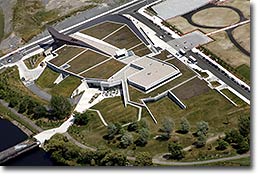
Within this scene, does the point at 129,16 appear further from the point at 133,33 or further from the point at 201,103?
the point at 201,103

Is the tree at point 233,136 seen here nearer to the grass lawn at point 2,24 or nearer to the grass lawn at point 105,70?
the grass lawn at point 105,70

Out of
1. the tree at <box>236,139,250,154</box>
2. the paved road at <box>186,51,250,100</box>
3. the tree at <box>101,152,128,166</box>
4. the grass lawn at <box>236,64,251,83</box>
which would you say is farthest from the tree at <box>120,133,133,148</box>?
the grass lawn at <box>236,64,251,83</box>

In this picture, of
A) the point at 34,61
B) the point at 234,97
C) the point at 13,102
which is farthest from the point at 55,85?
the point at 234,97

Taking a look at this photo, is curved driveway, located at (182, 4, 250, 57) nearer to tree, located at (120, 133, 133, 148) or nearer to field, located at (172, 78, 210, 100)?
field, located at (172, 78, 210, 100)

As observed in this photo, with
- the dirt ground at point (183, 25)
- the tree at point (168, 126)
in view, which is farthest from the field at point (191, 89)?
Answer: the dirt ground at point (183, 25)

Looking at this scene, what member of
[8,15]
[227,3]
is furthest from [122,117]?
[8,15]
